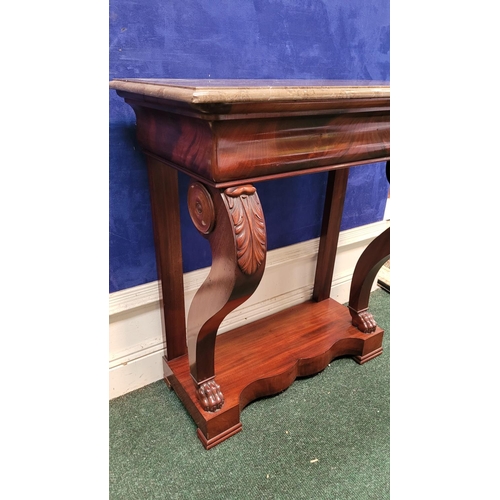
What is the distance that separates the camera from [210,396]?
1.01m

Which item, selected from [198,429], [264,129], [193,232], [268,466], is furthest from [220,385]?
[264,129]

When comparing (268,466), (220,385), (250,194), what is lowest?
(268,466)

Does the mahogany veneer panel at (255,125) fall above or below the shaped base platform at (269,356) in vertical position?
above

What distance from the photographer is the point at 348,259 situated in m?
1.61

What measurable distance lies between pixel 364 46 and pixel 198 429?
1.21m

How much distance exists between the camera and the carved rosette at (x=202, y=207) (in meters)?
0.76

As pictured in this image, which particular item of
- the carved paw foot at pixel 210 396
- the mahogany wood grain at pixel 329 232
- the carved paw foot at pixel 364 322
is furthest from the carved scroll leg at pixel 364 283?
the carved paw foot at pixel 210 396

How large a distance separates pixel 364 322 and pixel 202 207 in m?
0.77

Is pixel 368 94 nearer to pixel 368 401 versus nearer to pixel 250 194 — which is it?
pixel 250 194

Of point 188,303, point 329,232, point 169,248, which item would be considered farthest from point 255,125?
point 329,232

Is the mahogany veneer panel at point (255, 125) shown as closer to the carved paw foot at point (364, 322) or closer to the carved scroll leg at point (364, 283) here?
the carved scroll leg at point (364, 283)

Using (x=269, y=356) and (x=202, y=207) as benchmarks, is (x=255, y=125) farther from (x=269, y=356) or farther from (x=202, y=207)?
(x=269, y=356)

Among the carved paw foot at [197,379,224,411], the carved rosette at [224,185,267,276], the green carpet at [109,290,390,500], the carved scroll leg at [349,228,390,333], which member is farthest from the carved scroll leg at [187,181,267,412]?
the carved scroll leg at [349,228,390,333]
